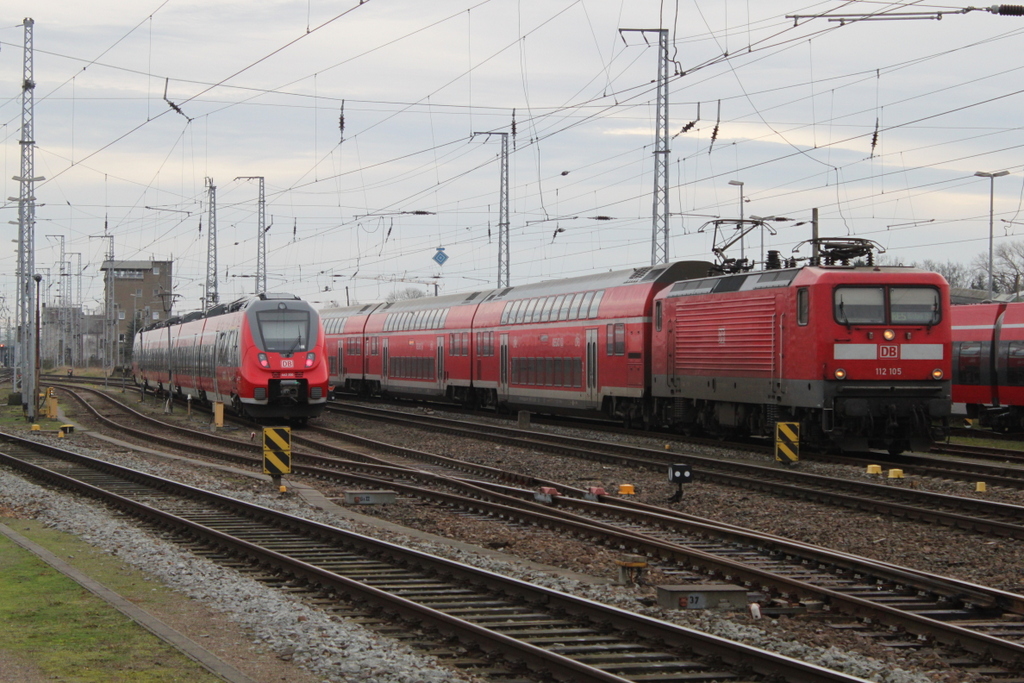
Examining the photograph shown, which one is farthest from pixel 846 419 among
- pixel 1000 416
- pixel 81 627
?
pixel 81 627

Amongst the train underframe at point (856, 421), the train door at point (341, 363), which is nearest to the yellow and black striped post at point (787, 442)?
the train underframe at point (856, 421)

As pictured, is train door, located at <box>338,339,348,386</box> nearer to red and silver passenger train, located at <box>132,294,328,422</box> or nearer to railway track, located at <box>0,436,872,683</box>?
red and silver passenger train, located at <box>132,294,328,422</box>

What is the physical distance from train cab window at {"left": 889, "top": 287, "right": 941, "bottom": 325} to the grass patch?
1480cm

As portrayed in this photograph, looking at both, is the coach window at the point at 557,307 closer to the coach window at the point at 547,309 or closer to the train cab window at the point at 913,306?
the coach window at the point at 547,309

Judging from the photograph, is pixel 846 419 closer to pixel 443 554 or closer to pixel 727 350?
pixel 727 350

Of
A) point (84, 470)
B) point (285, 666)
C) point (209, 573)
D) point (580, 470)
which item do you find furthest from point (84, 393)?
point (285, 666)

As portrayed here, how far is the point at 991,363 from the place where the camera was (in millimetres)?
31250

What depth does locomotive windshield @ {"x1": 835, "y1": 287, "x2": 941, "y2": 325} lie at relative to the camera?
70.4 ft

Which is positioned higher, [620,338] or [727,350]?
[620,338]

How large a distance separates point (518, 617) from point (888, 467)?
1324 cm

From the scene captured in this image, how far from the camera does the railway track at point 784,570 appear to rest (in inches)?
367

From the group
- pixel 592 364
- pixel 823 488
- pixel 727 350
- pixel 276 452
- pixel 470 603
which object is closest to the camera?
pixel 470 603

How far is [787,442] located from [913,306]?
12.0ft

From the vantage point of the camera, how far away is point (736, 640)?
A: 9062 millimetres
